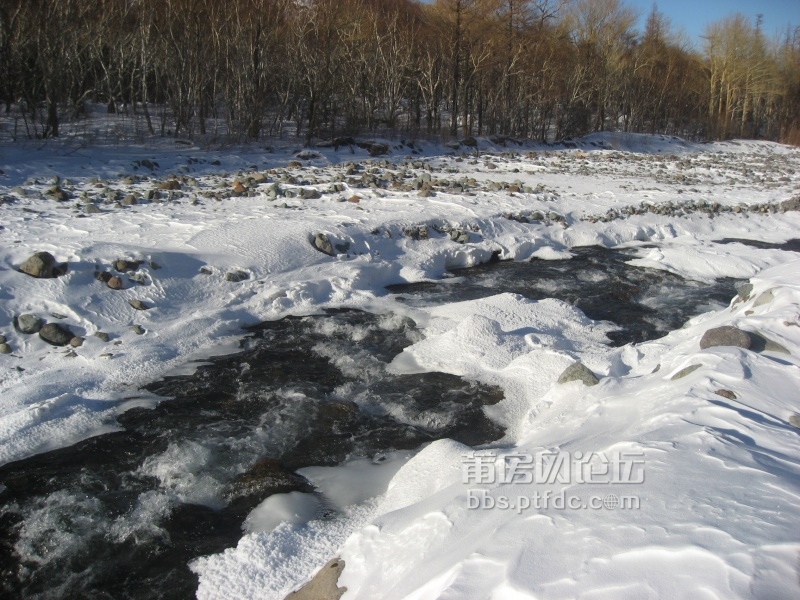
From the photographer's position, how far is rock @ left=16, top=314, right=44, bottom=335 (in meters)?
4.49

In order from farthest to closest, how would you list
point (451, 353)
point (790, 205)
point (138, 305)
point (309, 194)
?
point (790, 205)
point (309, 194)
point (138, 305)
point (451, 353)

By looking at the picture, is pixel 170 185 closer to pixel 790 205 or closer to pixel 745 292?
pixel 745 292

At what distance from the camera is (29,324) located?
178 inches

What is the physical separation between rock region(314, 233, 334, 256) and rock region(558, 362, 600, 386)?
3348 mm

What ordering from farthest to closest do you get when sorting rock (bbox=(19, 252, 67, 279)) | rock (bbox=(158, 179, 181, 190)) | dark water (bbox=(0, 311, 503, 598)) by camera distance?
rock (bbox=(158, 179, 181, 190)) < rock (bbox=(19, 252, 67, 279)) < dark water (bbox=(0, 311, 503, 598))

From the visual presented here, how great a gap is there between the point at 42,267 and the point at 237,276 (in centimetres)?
161

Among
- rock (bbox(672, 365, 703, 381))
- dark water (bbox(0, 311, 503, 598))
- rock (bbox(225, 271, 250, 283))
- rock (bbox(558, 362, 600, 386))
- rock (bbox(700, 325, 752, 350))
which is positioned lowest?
dark water (bbox(0, 311, 503, 598))

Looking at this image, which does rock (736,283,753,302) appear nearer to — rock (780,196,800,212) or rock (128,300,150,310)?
rock (128,300,150,310)

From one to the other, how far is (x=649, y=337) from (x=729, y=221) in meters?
5.83

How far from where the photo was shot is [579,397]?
3730 millimetres

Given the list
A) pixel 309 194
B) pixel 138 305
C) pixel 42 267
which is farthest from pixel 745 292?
pixel 42 267

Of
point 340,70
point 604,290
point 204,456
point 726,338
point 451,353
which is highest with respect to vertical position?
point 340,70

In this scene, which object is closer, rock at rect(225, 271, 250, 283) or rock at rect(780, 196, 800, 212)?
rock at rect(225, 271, 250, 283)

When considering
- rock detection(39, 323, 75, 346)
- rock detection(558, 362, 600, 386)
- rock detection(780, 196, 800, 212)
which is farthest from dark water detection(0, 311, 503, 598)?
rock detection(780, 196, 800, 212)
